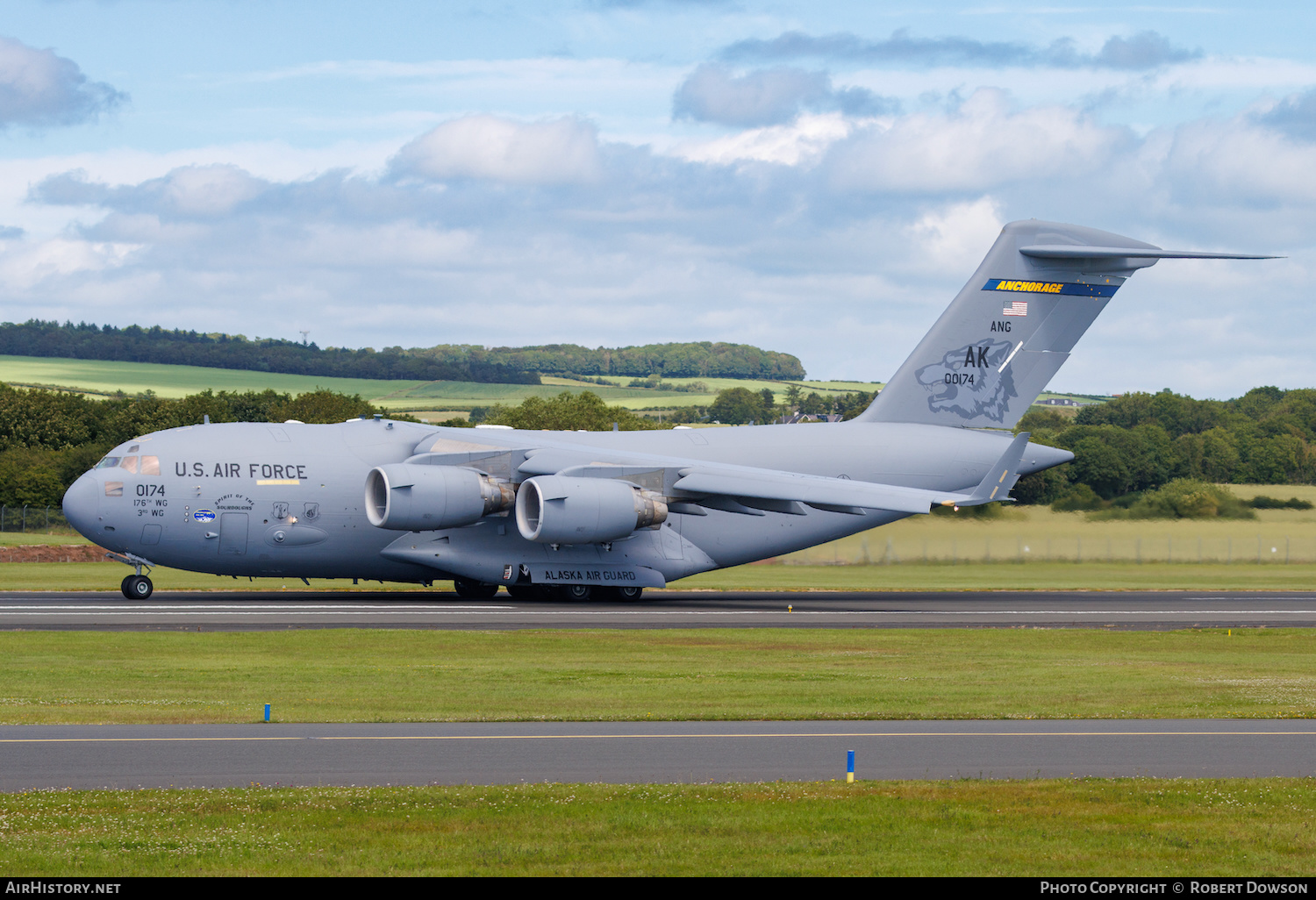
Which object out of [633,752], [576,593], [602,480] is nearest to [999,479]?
[602,480]

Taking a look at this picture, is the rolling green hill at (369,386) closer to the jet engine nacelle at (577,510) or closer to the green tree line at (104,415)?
the green tree line at (104,415)

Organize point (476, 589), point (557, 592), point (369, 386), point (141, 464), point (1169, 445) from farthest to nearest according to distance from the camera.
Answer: point (369, 386)
point (1169, 445)
point (557, 592)
point (476, 589)
point (141, 464)

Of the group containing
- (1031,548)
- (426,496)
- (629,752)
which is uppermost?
(426,496)

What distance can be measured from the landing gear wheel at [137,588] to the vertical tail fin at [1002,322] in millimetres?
19330

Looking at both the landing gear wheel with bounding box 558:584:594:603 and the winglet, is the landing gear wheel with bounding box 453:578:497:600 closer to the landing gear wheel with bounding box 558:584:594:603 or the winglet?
the landing gear wheel with bounding box 558:584:594:603

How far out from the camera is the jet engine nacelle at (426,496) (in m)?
32.1

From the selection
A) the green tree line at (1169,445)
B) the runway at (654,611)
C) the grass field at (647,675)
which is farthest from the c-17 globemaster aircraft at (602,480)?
the green tree line at (1169,445)

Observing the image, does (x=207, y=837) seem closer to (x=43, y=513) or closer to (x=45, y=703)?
(x=45, y=703)

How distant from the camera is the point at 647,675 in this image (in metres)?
20.5

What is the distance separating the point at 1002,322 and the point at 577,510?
1414cm

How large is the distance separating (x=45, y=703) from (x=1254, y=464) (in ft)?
158

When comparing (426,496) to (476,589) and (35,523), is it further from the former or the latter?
(35,523)

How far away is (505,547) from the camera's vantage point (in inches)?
1358

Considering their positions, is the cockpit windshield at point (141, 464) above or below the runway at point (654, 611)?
above
